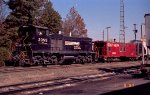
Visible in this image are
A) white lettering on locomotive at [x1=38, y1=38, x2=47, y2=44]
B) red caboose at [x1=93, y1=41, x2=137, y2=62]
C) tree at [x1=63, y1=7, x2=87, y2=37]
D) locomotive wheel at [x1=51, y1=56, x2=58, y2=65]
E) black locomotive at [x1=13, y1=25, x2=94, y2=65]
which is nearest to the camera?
black locomotive at [x1=13, y1=25, x2=94, y2=65]

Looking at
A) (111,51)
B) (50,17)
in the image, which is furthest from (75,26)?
(111,51)

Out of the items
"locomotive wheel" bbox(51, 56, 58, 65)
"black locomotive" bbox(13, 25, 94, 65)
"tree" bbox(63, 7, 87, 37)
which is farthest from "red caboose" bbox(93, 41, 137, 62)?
"tree" bbox(63, 7, 87, 37)

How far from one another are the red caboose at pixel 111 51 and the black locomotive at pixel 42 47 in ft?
22.9

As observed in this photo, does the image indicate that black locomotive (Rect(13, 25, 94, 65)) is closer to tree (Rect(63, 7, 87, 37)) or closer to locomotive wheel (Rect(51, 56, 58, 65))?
locomotive wheel (Rect(51, 56, 58, 65))

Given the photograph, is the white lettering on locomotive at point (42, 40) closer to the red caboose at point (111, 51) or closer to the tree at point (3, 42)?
the tree at point (3, 42)

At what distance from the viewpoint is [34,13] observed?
2055 inches

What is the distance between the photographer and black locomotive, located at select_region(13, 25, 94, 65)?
3056 centimetres

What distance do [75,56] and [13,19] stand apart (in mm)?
17874

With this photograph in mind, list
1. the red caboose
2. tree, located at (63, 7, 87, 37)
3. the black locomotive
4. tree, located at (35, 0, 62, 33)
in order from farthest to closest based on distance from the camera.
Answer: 1. tree, located at (63, 7, 87, 37)
2. tree, located at (35, 0, 62, 33)
3. the red caboose
4. the black locomotive

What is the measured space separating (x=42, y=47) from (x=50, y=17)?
26777 mm

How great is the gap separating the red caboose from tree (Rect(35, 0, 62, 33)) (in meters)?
15.0

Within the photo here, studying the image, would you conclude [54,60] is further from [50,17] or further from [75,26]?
[75,26]

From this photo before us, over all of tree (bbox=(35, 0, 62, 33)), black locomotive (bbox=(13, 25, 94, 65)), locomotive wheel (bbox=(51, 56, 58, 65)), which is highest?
tree (bbox=(35, 0, 62, 33))

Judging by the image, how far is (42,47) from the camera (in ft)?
104
